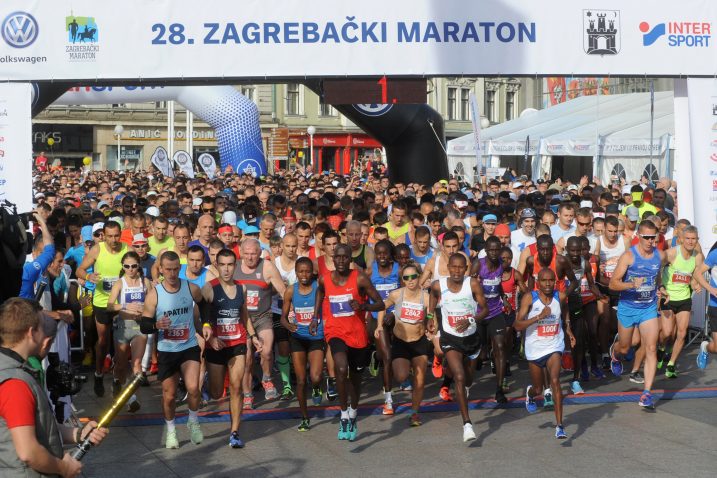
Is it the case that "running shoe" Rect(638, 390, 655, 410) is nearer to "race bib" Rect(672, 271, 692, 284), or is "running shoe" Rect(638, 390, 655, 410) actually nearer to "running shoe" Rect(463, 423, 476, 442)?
"running shoe" Rect(463, 423, 476, 442)

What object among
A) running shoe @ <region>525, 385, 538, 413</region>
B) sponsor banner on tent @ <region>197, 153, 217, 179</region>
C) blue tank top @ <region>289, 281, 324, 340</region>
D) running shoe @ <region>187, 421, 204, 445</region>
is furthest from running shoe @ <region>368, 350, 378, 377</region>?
sponsor banner on tent @ <region>197, 153, 217, 179</region>

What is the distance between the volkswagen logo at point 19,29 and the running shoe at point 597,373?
7204 millimetres

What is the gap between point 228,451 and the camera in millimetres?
8742

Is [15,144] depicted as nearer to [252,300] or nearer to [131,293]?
[131,293]

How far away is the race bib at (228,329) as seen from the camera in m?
9.15

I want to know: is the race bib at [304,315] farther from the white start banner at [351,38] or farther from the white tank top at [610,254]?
the white start banner at [351,38]

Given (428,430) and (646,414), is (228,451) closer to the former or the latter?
(428,430)

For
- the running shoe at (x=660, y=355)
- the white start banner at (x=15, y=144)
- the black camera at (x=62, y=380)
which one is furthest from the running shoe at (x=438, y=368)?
the black camera at (x=62, y=380)

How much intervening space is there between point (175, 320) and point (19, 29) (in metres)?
5.50

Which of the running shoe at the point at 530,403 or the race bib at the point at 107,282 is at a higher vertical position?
the race bib at the point at 107,282

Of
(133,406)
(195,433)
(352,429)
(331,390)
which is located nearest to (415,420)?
(352,429)

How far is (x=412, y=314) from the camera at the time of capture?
32.2 ft

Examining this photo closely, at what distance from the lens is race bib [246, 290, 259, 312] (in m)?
Answer: 10.4

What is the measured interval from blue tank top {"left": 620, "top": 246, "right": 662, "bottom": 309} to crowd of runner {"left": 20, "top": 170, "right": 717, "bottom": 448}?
1 cm
